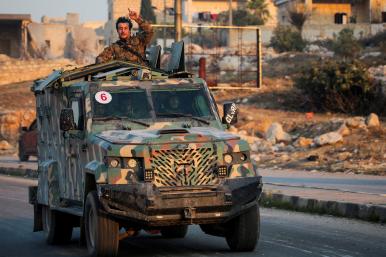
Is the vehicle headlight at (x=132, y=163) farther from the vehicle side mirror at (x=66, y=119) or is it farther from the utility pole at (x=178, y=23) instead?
the utility pole at (x=178, y=23)

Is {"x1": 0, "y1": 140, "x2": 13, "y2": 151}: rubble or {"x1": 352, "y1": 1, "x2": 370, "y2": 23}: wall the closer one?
{"x1": 0, "y1": 140, "x2": 13, "y2": 151}: rubble

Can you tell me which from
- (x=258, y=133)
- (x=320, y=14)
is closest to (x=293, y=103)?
(x=258, y=133)

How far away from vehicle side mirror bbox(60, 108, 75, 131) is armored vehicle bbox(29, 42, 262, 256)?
0.01 m

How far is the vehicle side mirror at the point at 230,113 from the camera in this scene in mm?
12398

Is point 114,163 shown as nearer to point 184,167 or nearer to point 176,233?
point 184,167

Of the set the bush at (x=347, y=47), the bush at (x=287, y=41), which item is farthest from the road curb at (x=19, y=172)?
the bush at (x=287, y=41)

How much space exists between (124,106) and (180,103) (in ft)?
2.31

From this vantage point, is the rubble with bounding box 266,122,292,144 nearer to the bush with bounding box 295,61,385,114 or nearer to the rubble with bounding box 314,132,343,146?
the rubble with bounding box 314,132,343,146

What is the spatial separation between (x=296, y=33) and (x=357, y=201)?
54911 millimetres

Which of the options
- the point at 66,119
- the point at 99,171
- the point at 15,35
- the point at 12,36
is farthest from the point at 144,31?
the point at 15,35

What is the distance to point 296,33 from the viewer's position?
2803 inches

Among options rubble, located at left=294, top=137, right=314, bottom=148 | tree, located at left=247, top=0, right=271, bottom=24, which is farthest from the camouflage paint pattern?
tree, located at left=247, top=0, right=271, bottom=24

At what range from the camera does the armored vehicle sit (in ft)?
36.0

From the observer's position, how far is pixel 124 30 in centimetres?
1498
